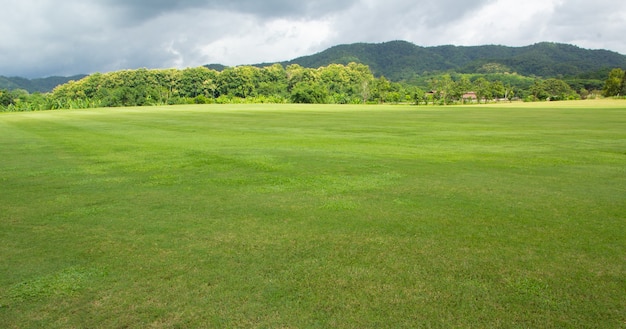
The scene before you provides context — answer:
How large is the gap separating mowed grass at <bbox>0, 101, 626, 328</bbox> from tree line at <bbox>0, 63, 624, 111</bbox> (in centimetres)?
11861

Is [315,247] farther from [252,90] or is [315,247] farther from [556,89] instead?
[556,89]

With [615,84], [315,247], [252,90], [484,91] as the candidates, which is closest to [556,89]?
[615,84]

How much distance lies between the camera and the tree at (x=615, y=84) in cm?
12381

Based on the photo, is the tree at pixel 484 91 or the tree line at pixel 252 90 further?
the tree at pixel 484 91

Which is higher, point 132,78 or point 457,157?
point 132,78

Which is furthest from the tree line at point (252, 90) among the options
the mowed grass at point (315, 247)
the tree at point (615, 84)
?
the mowed grass at point (315, 247)

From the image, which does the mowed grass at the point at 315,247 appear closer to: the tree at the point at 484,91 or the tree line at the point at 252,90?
the tree line at the point at 252,90

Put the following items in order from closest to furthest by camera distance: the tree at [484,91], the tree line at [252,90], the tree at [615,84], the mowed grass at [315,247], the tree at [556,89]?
the mowed grass at [315,247] < the tree at [615,84] < the tree line at [252,90] < the tree at [556,89] < the tree at [484,91]

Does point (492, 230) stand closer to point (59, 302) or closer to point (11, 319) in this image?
point (59, 302)

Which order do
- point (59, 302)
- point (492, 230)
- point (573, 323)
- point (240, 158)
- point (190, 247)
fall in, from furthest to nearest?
point (240, 158) < point (492, 230) < point (190, 247) < point (59, 302) < point (573, 323)

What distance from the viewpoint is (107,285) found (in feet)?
17.6

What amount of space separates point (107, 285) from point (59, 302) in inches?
22.5

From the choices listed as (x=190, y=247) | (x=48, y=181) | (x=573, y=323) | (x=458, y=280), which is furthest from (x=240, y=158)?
(x=573, y=323)

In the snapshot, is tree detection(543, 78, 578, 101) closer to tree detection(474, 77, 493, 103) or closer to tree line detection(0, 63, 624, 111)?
tree line detection(0, 63, 624, 111)
